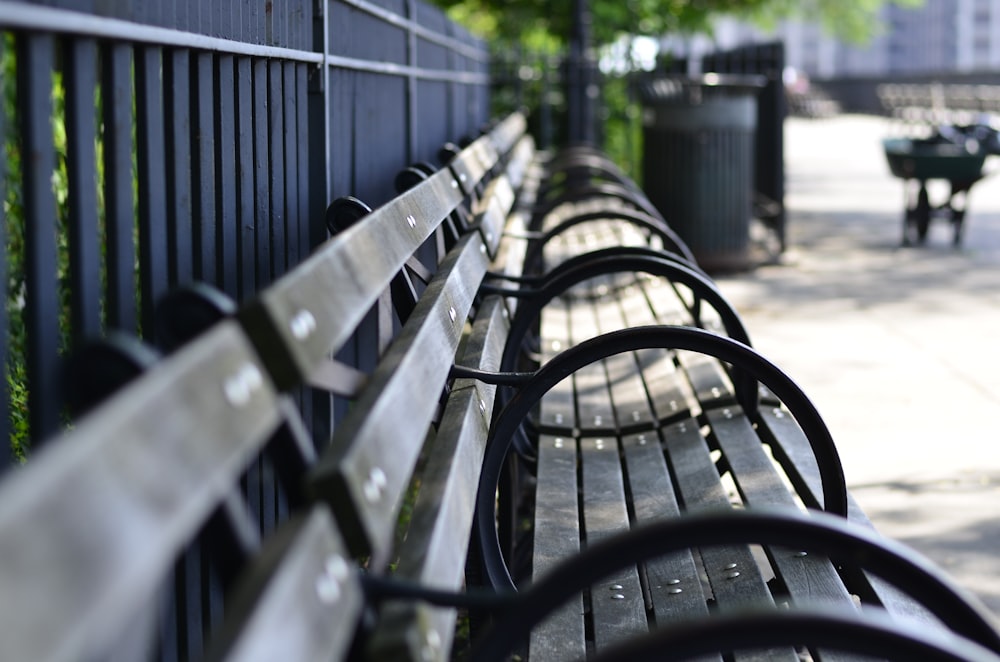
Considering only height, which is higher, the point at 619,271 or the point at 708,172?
the point at 708,172

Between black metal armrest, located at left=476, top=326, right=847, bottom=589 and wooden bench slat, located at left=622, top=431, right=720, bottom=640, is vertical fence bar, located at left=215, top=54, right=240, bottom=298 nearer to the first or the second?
black metal armrest, located at left=476, top=326, right=847, bottom=589

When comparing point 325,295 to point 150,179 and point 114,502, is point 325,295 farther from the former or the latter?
point 114,502

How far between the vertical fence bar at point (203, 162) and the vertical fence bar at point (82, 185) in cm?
56

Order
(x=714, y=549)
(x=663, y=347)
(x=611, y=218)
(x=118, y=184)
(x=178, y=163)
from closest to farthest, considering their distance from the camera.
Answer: (x=118, y=184), (x=178, y=163), (x=663, y=347), (x=714, y=549), (x=611, y=218)

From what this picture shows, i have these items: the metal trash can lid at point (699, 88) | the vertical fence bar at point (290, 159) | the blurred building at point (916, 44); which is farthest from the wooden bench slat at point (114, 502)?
the blurred building at point (916, 44)

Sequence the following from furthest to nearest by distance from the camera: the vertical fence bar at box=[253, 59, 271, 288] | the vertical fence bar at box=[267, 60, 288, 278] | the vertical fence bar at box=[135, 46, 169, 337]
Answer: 1. the vertical fence bar at box=[267, 60, 288, 278]
2. the vertical fence bar at box=[253, 59, 271, 288]
3. the vertical fence bar at box=[135, 46, 169, 337]

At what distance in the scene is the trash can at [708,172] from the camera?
10.2 meters

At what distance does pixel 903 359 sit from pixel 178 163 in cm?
533

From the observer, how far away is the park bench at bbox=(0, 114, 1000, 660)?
1070mm

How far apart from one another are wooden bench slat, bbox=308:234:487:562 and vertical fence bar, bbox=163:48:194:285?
0.38 meters

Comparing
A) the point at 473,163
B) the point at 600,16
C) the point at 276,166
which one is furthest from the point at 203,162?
the point at 600,16

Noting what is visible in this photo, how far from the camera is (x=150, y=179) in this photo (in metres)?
2.15

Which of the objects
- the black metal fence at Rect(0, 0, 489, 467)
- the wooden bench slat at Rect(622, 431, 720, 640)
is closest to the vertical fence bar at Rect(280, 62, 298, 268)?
the black metal fence at Rect(0, 0, 489, 467)

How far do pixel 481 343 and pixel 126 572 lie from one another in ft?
7.47
